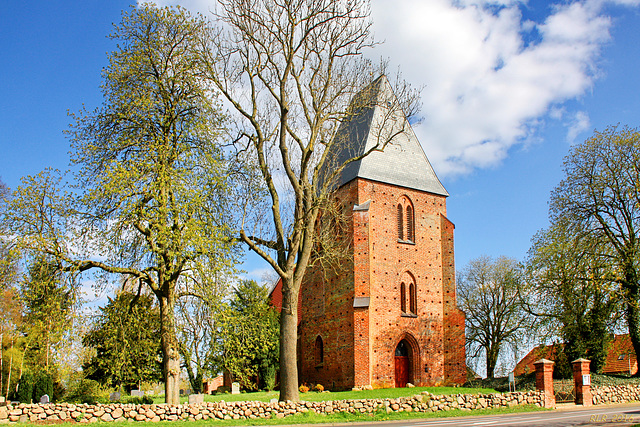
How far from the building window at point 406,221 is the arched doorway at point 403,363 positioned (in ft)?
18.1

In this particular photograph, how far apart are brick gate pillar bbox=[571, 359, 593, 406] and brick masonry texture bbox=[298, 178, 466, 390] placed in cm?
655

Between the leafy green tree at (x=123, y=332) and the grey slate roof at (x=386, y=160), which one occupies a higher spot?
the grey slate roof at (x=386, y=160)

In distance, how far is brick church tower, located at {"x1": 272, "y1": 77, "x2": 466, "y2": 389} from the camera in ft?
81.5

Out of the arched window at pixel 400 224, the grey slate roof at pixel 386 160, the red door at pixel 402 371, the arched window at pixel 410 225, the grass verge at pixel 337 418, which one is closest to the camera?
the grass verge at pixel 337 418

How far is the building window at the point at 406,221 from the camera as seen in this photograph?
2752 cm

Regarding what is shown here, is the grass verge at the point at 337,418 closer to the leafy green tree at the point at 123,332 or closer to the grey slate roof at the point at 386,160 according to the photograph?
the leafy green tree at the point at 123,332

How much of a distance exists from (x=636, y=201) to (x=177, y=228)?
23.2 meters

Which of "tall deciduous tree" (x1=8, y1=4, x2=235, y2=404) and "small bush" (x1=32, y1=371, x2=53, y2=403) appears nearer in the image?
"tall deciduous tree" (x1=8, y1=4, x2=235, y2=404)

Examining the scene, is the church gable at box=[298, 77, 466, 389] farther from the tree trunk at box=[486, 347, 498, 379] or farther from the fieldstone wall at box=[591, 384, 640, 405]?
the tree trunk at box=[486, 347, 498, 379]

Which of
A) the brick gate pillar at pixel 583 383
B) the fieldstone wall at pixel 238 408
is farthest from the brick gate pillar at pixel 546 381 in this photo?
the brick gate pillar at pixel 583 383

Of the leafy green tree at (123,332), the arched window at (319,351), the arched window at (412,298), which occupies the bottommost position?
the arched window at (319,351)

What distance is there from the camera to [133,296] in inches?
649

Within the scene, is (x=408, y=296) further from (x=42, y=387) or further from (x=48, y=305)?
(x=42, y=387)

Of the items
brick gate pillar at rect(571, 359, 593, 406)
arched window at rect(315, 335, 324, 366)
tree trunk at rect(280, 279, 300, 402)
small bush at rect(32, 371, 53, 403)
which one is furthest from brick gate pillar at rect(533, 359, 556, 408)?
small bush at rect(32, 371, 53, 403)
